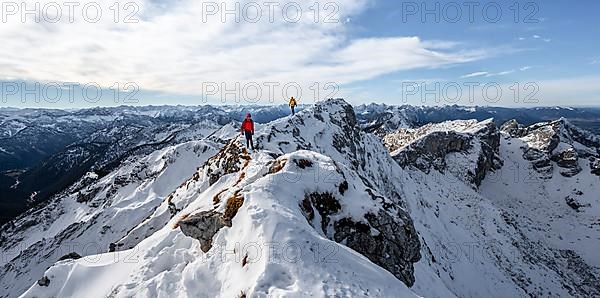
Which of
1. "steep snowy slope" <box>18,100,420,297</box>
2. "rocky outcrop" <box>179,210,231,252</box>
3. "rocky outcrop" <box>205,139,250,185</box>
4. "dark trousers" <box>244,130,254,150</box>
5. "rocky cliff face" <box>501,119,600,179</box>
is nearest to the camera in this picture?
"steep snowy slope" <box>18,100,420,297</box>

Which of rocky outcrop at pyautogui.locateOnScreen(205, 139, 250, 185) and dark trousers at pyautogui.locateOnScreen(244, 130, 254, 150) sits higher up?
dark trousers at pyautogui.locateOnScreen(244, 130, 254, 150)

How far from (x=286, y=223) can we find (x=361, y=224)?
19.7 ft

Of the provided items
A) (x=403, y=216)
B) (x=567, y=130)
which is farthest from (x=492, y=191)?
(x=403, y=216)

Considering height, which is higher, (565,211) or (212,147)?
(212,147)

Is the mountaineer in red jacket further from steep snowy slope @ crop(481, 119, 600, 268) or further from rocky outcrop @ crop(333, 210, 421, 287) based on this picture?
steep snowy slope @ crop(481, 119, 600, 268)

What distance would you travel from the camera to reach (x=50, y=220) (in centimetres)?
9688

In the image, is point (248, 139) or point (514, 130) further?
point (514, 130)

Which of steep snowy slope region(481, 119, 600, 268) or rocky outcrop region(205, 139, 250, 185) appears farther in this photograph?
steep snowy slope region(481, 119, 600, 268)

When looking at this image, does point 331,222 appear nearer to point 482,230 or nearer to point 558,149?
point 482,230

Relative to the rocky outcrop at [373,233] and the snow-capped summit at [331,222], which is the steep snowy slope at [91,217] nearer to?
the snow-capped summit at [331,222]

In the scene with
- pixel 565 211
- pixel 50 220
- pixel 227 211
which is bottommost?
pixel 50 220

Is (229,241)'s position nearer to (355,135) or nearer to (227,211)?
(227,211)

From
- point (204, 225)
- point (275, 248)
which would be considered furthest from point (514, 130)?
point (275, 248)

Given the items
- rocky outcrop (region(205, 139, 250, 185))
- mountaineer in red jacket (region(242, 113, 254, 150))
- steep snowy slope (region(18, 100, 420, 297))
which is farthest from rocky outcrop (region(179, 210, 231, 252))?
mountaineer in red jacket (region(242, 113, 254, 150))
